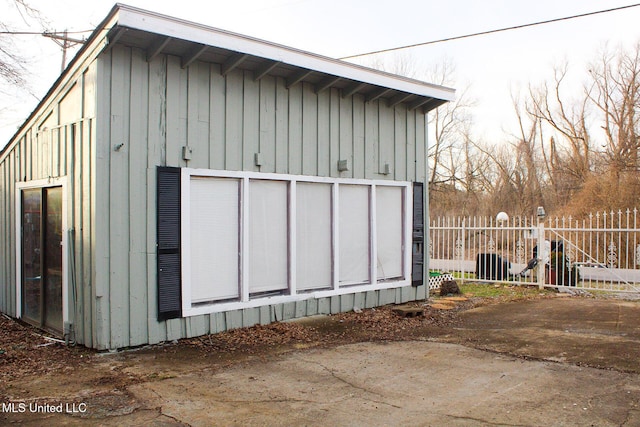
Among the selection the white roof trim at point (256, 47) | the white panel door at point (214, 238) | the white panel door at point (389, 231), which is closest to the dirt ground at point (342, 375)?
the white panel door at point (214, 238)

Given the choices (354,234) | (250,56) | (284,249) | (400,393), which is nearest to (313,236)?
(284,249)

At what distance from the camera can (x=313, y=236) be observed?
736 cm

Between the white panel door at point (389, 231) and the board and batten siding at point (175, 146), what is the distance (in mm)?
628

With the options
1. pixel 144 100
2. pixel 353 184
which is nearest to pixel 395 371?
pixel 353 184

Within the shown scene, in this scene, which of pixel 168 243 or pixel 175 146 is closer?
pixel 168 243

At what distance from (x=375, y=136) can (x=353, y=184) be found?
90 centimetres

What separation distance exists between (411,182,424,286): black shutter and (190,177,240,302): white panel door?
10.9 feet

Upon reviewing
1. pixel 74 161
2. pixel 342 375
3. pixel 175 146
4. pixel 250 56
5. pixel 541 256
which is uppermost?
pixel 250 56

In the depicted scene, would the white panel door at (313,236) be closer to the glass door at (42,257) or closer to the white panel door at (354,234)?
the white panel door at (354,234)

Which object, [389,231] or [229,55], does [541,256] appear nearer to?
[389,231]

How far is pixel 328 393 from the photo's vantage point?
432 cm

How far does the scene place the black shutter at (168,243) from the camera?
5.82 meters

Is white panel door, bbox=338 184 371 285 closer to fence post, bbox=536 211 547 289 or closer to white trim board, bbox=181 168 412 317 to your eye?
white trim board, bbox=181 168 412 317

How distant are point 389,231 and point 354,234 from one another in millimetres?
766
